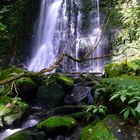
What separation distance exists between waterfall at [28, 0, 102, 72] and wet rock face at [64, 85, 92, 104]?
4256 mm

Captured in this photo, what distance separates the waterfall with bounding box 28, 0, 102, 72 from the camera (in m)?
14.1

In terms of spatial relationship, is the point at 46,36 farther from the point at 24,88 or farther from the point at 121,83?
the point at 121,83

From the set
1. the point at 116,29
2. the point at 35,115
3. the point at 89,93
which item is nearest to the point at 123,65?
the point at 89,93

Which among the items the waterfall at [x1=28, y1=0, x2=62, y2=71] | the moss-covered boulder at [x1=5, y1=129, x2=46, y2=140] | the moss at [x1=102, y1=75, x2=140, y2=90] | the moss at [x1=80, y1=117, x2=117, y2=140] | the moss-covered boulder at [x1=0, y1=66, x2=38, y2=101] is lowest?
the moss-covered boulder at [x1=5, y1=129, x2=46, y2=140]

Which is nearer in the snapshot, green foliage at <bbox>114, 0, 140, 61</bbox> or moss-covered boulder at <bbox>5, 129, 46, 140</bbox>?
moss-covered boulder at <bbox>5, 129, 46, 140</bbox>

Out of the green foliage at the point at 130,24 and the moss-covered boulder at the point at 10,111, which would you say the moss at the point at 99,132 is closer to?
the moss-covered boulder at the point at 10,111

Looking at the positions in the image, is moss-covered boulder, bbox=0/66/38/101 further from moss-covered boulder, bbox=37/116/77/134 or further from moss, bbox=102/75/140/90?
moss, bbox=102/75/140/90

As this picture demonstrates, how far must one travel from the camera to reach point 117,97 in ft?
17.9

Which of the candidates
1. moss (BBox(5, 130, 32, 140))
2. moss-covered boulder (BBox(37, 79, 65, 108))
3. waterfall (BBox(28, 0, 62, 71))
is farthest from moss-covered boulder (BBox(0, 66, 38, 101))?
waterfall (BBox(28, 0, 62, 71))

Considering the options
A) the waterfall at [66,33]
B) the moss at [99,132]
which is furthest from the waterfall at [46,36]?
the moss at [99,132]

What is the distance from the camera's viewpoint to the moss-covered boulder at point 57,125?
6.07 m

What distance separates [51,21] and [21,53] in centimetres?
249

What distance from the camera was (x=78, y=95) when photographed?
9.01 meters

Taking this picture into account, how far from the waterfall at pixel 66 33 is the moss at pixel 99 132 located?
821 cm
